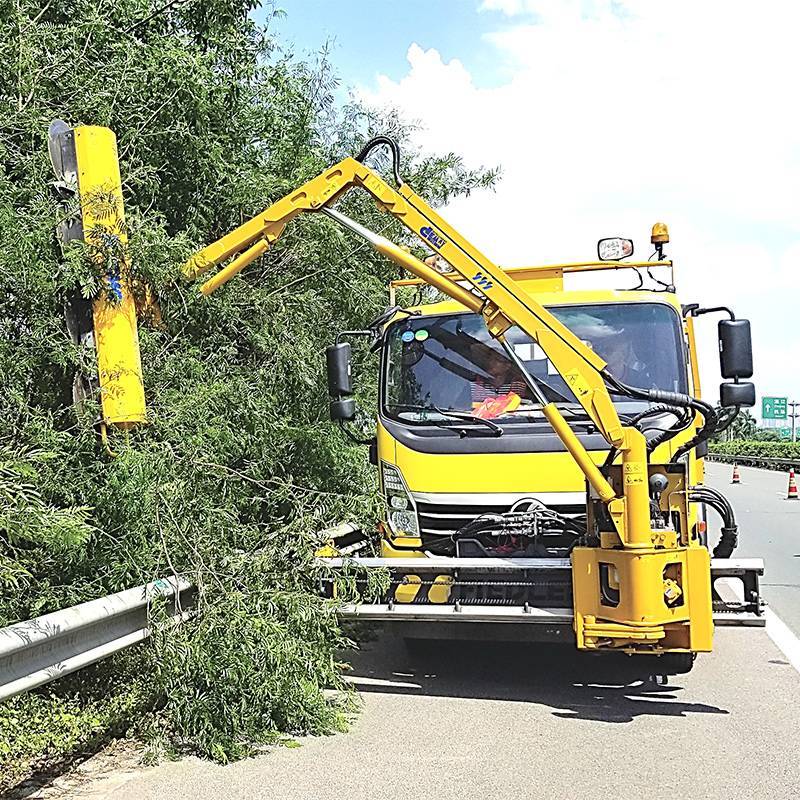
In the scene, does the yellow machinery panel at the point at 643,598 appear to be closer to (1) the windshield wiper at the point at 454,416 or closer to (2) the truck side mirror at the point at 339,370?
(1) the windshield wiper at the point at 454,416

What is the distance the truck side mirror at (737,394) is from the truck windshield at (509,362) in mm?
294

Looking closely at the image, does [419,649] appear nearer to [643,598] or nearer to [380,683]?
[380,683]

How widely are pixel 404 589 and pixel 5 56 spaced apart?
14.9 ft

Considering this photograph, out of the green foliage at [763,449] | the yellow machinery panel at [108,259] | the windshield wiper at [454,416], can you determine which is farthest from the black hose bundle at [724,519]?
the green foliage at [763,449]

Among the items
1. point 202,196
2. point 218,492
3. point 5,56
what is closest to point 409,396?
point 218,492

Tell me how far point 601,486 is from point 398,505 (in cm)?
173

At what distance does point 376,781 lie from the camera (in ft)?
16.4

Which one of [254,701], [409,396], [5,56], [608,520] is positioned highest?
[5,56]

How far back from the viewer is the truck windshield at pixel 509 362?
7.21 metres

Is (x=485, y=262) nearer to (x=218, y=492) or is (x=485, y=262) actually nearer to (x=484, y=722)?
(x=218, y=492)

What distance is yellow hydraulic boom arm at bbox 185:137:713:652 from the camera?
5.95 metres

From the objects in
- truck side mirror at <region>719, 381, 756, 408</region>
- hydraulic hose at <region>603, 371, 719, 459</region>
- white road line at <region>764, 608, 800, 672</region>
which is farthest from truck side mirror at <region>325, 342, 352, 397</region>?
white road line at <region>764, 608, 800, 672</region>

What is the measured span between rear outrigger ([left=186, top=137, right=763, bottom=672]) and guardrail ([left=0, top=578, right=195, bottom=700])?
1289 mm

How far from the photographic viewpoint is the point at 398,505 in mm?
7324
